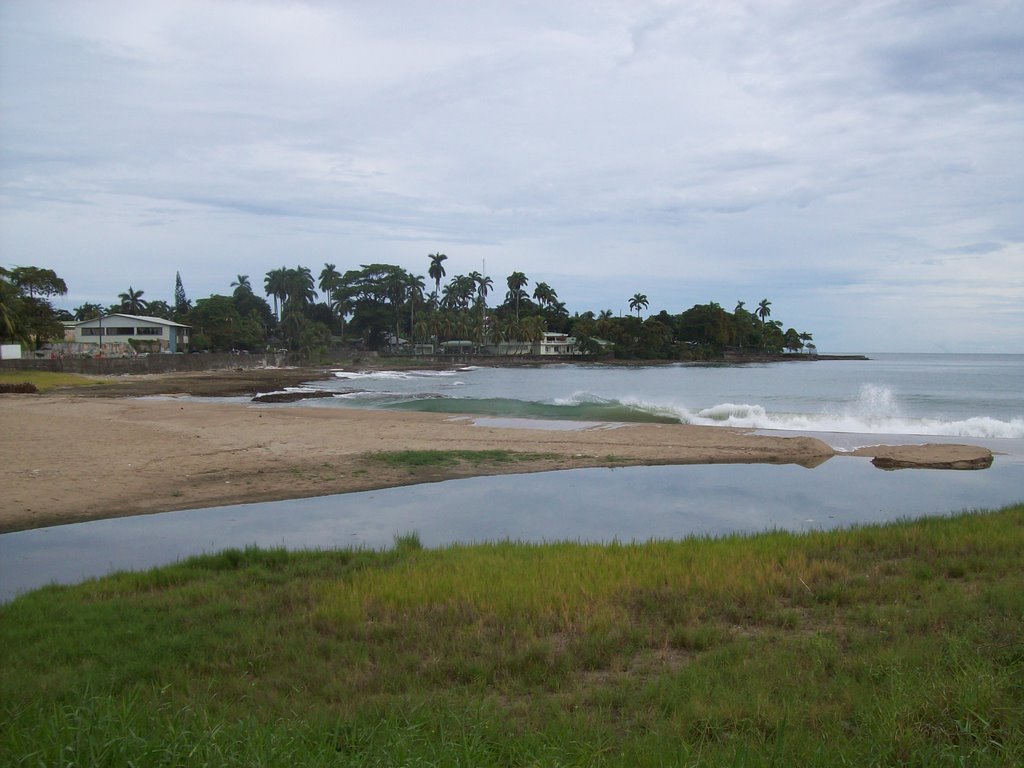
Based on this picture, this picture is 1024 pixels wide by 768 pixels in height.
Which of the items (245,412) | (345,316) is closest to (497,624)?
(245,412)

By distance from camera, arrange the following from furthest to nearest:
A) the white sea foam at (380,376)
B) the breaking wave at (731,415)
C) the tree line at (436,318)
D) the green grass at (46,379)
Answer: the tree line at (436,318), the white sea foam at (380,376), the green grass at (46,379), the breaking wave at (731,415)

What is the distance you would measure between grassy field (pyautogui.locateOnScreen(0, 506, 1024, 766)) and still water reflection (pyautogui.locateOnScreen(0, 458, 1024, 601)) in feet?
7.58

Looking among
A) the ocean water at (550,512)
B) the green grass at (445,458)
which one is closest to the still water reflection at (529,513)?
the ocean water at (550,512)

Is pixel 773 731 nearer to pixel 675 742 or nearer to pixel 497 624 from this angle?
pixel 675 742

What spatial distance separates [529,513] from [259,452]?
10.3 m

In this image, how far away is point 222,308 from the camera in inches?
4540

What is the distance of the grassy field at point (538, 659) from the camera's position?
177 inches

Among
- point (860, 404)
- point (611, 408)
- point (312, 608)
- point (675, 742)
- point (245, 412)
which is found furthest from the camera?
point (860, 404)

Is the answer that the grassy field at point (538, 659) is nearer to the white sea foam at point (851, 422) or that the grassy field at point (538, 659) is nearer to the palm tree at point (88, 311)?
the white sea foam at point (851, 422)

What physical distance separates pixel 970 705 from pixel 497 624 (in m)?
3.93

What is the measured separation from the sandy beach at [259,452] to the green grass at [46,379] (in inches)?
679

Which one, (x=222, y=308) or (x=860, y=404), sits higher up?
(x=222, y=308)

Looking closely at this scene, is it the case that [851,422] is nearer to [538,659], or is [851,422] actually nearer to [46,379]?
[538,659]

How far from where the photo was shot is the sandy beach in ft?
51.8
